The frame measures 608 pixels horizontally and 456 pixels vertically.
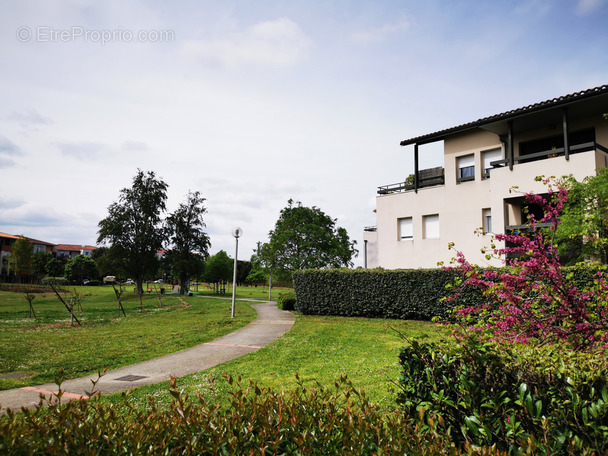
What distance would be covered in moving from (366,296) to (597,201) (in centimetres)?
981

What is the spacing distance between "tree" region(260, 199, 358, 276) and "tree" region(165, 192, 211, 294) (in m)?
14.0

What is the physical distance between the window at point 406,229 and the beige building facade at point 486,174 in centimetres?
6

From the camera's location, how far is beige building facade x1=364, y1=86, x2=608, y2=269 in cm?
1602

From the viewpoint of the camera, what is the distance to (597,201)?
1391cm

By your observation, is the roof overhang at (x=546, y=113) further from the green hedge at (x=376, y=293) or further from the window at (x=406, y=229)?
the green hedge at (x=376, y=293)

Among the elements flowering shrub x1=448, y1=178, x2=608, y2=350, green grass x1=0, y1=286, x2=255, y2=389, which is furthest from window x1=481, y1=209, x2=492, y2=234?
flowering shrub x1=448, y1=178, x2=608, y2=350

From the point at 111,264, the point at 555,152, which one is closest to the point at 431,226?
the point at 555,152

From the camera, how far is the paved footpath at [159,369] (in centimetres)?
674

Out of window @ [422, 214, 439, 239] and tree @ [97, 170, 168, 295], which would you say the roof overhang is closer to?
window @ [422, 214, 439, 239]

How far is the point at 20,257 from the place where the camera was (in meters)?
63.0

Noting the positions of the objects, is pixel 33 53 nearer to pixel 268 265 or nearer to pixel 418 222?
pixel 418 222

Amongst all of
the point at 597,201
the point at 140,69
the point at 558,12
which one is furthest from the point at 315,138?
the point at 597,201

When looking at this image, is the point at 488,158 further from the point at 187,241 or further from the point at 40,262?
the point at 40,262

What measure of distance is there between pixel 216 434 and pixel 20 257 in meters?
75.5
